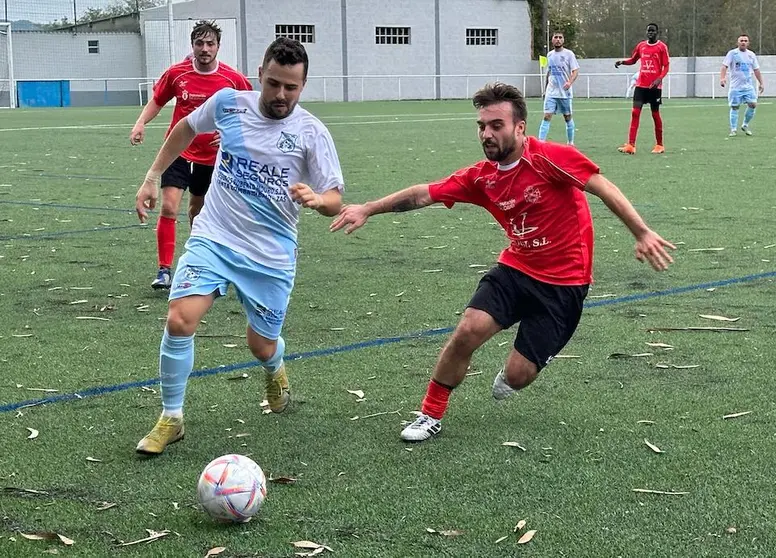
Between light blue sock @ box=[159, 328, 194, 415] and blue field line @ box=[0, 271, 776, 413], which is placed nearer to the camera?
light blue sock @ box=[159, 328, 194, 415]

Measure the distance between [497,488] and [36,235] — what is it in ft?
26.0

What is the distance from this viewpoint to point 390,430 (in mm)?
5016

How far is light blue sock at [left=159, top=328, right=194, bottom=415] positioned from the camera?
15.9 feet

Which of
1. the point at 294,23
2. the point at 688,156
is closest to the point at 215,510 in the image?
the point at 688,156

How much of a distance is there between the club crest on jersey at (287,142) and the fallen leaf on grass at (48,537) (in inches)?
82.2

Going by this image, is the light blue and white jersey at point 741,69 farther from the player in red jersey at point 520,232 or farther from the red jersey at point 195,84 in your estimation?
the player in red jersey at point 520,232

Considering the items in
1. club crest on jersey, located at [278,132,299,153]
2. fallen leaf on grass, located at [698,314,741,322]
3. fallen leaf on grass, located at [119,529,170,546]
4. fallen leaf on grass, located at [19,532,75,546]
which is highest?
club crest on jersey, located at [278,132,299,153]

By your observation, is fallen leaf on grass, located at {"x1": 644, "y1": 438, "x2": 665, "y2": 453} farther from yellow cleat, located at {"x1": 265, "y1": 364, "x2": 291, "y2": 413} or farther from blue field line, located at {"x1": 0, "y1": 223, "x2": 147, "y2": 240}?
blue field line, located at {"x1": 0, "y1": 223, "x2": 147, "y2": 240}

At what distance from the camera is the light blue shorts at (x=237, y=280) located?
4.95 metres

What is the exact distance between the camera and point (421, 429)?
4.88 meters

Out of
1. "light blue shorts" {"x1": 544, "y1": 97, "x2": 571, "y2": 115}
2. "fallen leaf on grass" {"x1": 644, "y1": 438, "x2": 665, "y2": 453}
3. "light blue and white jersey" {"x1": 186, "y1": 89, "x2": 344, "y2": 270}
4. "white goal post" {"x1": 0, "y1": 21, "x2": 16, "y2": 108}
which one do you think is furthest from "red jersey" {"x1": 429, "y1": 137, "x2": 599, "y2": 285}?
"white goal post" {"x1": 0, "y1": 21, "x2": 16, "y2": 108}

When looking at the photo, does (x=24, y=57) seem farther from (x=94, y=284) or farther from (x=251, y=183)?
(x=251, y=183)

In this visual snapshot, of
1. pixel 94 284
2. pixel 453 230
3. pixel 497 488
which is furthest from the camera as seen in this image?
pixel 453 230

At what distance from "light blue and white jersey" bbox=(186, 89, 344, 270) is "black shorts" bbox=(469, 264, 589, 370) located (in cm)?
86
